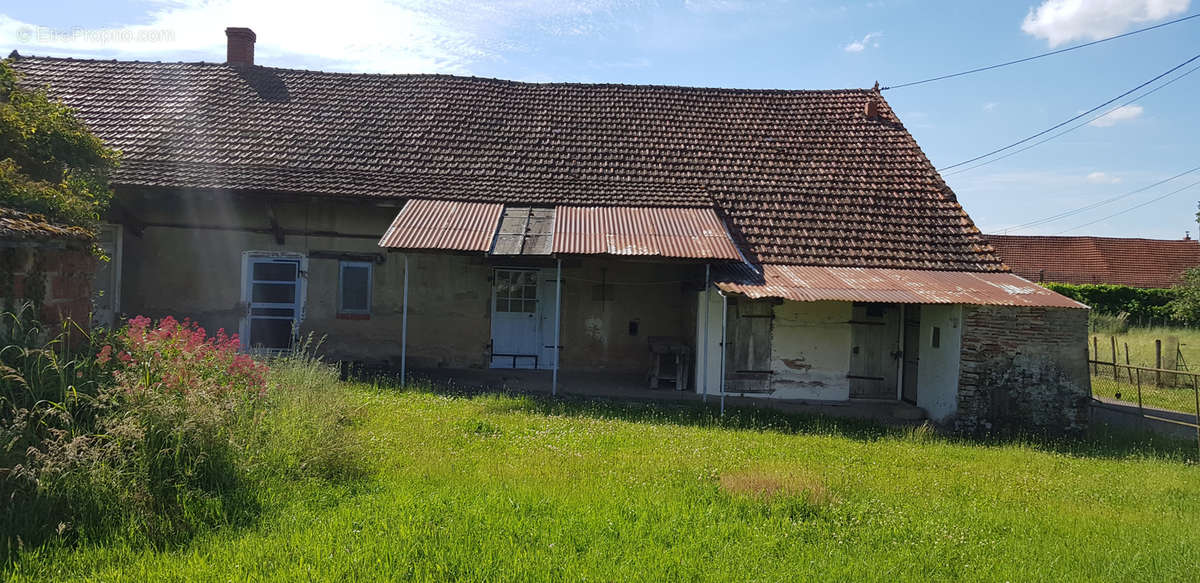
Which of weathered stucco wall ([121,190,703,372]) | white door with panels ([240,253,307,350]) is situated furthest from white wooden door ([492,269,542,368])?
white door with panels ([240,253,307,350])

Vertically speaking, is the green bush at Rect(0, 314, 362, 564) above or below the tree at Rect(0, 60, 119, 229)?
below

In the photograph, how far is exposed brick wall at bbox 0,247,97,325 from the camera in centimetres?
554

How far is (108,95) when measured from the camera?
13.4 meters

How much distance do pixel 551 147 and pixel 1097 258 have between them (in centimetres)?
3292

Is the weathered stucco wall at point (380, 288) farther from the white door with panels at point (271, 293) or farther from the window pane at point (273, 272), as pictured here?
the window pane at point (273, 272)

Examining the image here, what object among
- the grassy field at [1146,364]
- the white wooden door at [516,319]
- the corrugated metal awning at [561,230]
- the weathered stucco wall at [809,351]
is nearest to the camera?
Answer: the corrugated metal awning at [561,230]

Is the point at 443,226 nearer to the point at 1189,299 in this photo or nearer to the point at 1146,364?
the point at 1146,364

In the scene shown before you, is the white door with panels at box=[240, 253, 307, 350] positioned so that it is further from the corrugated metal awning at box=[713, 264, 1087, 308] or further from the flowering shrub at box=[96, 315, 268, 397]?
the corrugated metal awning at box=[713, 264, 1087, 308]

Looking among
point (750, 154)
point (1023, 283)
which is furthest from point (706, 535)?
point (750, 154)

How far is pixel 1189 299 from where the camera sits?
67.0 feet

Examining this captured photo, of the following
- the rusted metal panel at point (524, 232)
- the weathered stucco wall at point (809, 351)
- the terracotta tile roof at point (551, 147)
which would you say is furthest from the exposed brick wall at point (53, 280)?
the weathered stucco wall at point (809, 351)

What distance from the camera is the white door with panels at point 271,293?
11.7m

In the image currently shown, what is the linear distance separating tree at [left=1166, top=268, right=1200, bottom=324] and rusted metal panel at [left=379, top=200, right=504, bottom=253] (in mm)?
21006

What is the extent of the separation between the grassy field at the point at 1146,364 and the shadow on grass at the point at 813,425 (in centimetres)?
265
